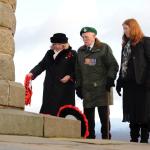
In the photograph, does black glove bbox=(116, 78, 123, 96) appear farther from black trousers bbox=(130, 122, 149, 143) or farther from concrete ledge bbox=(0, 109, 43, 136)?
concrete ledge bbox=(0, 109, 43, 136)

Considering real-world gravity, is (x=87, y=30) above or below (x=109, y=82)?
above

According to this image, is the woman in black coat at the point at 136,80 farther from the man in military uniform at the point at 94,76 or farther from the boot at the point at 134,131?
the man in military uniform at the point at 94,76

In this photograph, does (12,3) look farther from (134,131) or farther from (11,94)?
(134,131)

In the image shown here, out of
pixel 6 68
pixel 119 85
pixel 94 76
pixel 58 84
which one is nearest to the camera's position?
pixel 119 85

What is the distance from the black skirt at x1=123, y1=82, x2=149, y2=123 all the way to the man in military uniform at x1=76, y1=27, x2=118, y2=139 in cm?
42

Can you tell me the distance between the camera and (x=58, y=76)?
8094 mm

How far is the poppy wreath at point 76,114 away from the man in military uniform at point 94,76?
0.11 metres

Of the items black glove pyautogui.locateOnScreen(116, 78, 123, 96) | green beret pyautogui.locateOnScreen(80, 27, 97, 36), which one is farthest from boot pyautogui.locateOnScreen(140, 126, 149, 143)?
green beret pyautogui.locateOnScreen(80, 27, 97, 36)

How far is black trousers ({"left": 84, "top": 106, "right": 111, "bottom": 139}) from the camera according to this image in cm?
744

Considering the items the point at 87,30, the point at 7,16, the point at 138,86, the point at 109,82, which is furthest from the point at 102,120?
the point at 7,16

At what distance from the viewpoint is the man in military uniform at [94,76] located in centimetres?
748

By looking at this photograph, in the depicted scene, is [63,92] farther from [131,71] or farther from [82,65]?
[131,71]

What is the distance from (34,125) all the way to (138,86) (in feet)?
4.95

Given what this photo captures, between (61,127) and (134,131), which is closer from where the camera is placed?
(61,127)
